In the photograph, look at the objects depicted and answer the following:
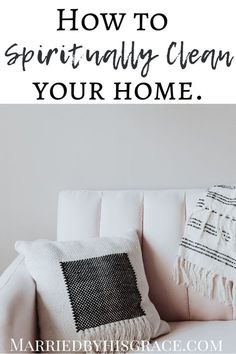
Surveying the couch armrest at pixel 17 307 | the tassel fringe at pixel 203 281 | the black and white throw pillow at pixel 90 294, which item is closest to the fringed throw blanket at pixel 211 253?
the tassel fringe at pixel 203 281

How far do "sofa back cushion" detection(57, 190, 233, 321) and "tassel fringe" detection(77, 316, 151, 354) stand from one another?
235 millimetres

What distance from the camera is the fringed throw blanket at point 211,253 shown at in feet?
5.53

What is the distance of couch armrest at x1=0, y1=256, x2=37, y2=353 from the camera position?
122cm

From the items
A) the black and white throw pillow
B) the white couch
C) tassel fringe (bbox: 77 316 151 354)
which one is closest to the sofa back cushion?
the white couch

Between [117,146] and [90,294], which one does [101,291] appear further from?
[117,146]

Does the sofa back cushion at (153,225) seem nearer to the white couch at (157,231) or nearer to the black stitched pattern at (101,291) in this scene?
the white couch at (157,231)

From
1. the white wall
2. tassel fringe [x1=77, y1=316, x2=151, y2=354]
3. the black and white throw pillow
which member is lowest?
tassel fringe [x1=77, y1=316, x2=151, y2=354]

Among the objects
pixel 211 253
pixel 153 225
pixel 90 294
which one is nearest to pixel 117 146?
pixel 153 225

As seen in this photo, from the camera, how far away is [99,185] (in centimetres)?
198

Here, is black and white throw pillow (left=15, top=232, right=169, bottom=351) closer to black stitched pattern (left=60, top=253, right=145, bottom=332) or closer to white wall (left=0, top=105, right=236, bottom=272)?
black stitched pattern (left=60, top=253, right=145, bottom=332)

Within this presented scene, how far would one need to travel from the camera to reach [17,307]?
1.33m

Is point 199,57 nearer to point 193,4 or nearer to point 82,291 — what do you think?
point 193,4

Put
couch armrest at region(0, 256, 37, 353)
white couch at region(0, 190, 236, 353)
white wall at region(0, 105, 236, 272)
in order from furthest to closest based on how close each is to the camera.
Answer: white wall at region(0, 105, 236, 272)
white couch at region(0, 190, 236, 353)
couch armrest at region(0, 256, 37, 353)

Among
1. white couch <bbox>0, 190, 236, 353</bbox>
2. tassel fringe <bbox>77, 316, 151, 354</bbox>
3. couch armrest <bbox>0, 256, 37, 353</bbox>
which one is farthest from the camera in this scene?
white couch <bbox>0, 190, 236, 353</bbox>
